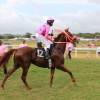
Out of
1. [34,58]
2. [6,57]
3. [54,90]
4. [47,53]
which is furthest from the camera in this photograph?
[6,57]

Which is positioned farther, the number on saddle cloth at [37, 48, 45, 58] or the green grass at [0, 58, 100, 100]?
the number on saddle cloth at [37, 48, 45, 58]

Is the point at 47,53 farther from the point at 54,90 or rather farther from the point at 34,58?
the point at 54,90

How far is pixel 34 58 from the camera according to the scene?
1455cm

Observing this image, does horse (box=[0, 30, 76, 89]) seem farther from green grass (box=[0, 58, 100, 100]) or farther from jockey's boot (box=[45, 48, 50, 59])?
green grass (box=[0, 58, 100, 100])

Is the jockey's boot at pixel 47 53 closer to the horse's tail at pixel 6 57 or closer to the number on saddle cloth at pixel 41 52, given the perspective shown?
the number on saddle cloth at pixel 41 52

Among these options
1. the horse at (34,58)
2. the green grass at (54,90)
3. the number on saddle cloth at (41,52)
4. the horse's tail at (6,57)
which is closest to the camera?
the green grass at (54,90)

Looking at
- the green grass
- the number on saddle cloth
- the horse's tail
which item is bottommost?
the green grass

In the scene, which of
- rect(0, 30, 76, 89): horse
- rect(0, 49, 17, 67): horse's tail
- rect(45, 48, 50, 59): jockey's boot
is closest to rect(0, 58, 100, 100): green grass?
rect(0, 30, 76, 89): horse

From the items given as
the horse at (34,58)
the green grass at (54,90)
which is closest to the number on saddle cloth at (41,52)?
the horse at (34,58)

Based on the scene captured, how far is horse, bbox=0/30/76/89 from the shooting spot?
47.1ft

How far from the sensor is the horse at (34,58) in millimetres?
14359

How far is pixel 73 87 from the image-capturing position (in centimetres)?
1418

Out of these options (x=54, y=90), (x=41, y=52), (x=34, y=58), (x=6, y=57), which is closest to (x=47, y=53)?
(x=41, y=52)

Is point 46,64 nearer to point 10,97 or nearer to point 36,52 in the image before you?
point 36,52
